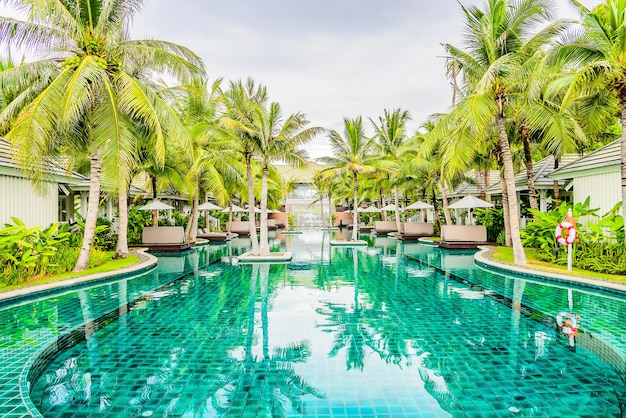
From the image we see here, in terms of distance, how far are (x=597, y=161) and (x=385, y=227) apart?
18296 mm

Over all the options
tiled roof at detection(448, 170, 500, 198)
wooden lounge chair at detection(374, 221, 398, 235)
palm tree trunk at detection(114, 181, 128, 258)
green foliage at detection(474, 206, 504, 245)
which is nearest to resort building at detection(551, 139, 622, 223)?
green foliage at detection(474, 206, 504, 245)

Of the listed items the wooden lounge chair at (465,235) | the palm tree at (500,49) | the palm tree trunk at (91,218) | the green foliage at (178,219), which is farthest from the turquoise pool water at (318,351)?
the green foliage at (178,219)

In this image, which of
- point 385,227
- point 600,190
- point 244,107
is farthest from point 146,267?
point 385,227

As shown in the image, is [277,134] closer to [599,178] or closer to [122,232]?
[122,232]

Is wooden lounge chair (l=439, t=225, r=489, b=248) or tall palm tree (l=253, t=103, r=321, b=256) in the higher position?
tall palm tree (l=253, t=103, r=321, b=256)

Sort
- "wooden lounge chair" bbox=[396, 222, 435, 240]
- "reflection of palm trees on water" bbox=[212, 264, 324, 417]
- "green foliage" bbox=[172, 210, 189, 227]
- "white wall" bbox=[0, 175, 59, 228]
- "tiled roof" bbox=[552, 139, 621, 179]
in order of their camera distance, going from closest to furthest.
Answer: "reflection of palm trees on water" bbox=[212, 264, 324, 417] → "white wall" bbox=[0, 175, 59, 228] → "tiled roof" bbox=[552, 139, 621, 179] → "wooden lounge chair" bbox=[396, 222, 435, 240] → "green foliage" bbox=[172, 210, 189, 227]

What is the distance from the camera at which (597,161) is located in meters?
12.4

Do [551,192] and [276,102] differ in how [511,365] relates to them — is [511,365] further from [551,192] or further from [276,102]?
[551,192]

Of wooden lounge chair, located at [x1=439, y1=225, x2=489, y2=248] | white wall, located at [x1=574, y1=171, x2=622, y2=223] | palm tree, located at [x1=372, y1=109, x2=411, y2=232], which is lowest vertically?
wooden lounge chair, located at [x1=439, y1=225, x2=489, y2=248]

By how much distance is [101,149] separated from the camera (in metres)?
11.0

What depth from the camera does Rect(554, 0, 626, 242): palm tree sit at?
30.0ft

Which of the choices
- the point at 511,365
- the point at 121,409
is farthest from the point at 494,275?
the point at 121,409

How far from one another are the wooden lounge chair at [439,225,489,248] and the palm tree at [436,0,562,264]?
7.10 meters

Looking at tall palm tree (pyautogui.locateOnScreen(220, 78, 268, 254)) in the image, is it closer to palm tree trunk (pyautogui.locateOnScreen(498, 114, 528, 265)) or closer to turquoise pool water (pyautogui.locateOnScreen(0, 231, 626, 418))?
turquoise pool water (pyautogui.locateOnScreen(0, 231, 626, 418))
